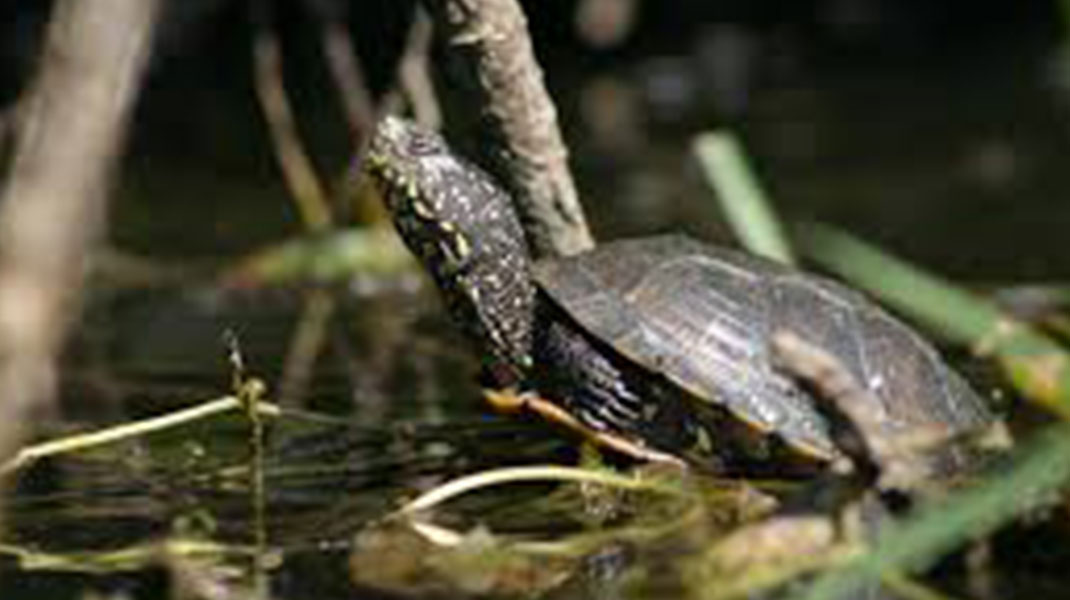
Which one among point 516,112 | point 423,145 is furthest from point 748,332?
point 423,145

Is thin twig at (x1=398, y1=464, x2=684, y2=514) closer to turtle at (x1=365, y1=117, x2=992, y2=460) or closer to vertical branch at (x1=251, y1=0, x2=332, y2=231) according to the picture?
A: turtle at (x1=365, y1=117, x2=992, y2=460)

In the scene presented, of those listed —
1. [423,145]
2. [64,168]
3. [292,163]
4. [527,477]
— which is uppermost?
[64,168]

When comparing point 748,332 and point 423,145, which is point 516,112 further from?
point 748,332

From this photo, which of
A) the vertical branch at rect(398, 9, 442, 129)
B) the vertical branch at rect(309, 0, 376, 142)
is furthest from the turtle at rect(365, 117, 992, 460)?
the vertical branch at rect(309, 0, 376, 142)

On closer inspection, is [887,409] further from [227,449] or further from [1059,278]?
[1059,278]

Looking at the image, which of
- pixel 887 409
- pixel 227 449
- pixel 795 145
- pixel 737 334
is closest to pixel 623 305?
pixel 737 334

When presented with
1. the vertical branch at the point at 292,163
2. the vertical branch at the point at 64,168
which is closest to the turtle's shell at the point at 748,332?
the vertical branch at the point at 64,168
